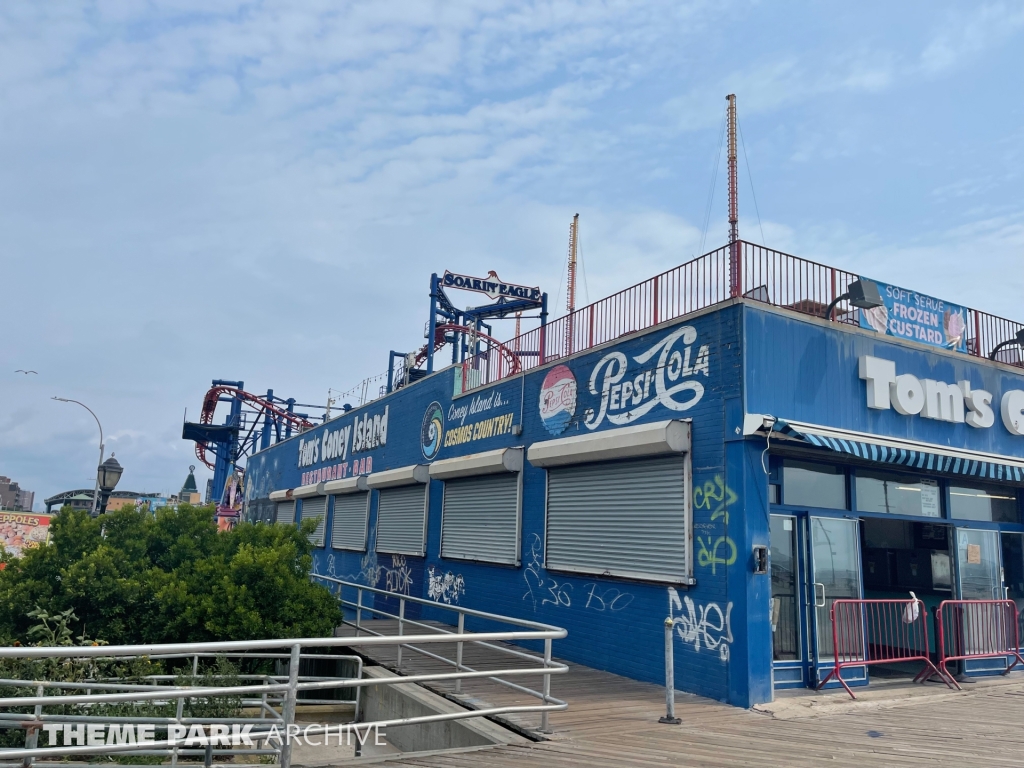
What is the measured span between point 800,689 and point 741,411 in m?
3.37

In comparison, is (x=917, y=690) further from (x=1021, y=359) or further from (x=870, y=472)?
(x=1021, y=359)

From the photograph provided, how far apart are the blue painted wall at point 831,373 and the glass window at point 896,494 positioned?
619 millimetres

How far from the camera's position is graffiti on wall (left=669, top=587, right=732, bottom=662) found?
29.5 ft

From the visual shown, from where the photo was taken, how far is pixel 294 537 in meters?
13.0

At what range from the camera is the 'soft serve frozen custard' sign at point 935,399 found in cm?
1058

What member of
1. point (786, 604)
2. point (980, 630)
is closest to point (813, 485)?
point (786, 604)

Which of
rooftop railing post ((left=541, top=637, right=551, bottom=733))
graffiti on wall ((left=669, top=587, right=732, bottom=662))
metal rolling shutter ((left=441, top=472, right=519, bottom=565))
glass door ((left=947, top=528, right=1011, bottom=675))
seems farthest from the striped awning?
metal rolling shutter ((left=441, top=472, right=519, bottom=565))

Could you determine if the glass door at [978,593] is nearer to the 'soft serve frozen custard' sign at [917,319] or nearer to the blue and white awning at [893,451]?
the blue and white awning at [893,451]

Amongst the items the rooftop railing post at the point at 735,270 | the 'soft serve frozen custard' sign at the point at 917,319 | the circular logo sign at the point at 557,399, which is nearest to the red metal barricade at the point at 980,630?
the 'soft serve frozen custard' sign at the point at 917,319

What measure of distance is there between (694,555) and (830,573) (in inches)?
72.6

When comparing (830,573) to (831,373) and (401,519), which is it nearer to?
(831,373)

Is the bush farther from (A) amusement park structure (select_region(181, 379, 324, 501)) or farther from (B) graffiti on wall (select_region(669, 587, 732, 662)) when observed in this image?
(A) amusement park structure (select_region(181, 379, 324, 501))

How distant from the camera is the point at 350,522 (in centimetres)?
2195

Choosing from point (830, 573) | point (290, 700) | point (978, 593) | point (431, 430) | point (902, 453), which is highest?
point (431, 430)
